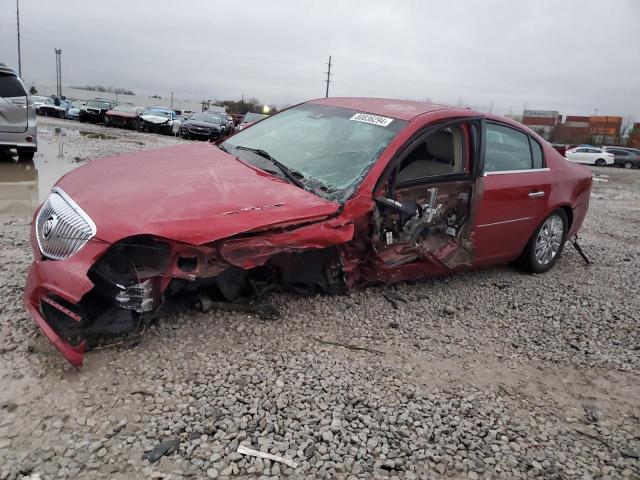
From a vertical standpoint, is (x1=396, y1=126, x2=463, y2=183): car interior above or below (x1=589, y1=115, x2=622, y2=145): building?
below

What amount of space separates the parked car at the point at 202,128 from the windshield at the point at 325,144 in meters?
18.4

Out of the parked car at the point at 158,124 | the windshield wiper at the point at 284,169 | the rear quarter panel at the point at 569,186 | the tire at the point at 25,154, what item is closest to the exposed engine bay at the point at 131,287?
the windshield wiper at the point at 284,169

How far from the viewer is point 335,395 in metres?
2.66

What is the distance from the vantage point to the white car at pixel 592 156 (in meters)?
33.2

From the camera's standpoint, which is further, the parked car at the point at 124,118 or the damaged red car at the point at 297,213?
the parked car at the point at 124,118

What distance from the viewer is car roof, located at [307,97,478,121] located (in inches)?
155

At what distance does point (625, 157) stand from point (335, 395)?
37.3 meters

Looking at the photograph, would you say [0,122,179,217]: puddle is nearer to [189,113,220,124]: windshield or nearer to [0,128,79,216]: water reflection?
[0,128,79,216]: water reflection

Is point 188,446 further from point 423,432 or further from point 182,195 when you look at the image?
point 182,195

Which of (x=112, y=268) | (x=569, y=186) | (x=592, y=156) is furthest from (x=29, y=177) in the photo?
(x=592, y=156)

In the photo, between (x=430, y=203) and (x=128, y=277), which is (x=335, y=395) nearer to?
(x=128, y=277)

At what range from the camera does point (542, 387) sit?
9.89ft

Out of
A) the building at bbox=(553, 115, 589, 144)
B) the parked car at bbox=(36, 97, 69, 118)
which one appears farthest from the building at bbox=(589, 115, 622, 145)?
the parked car at bbox=(36, 97, 69, 118)

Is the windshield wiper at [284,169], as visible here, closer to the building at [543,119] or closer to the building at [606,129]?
the building at [543,119]
